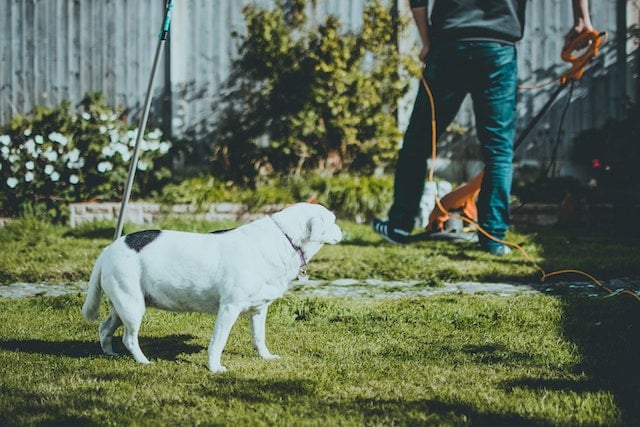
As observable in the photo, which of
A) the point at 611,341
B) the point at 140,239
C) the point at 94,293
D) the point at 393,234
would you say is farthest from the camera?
the point at 393,234

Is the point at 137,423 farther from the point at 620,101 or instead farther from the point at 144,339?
the point at 620,101

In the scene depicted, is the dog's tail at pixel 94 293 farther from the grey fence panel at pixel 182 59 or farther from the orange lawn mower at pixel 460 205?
the grey fence panel at pixel 182 59

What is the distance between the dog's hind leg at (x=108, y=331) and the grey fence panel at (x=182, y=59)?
603 cm

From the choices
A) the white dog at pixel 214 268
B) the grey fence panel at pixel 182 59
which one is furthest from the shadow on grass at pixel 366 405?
the grey fence panel at pixel 182 59

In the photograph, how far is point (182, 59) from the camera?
8.96 meters

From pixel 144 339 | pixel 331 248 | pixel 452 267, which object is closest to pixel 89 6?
pixel 331 248

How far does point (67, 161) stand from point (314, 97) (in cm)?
263

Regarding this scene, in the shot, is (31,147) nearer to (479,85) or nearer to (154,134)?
(154,134)

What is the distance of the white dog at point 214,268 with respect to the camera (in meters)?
2.89

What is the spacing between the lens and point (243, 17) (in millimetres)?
9000

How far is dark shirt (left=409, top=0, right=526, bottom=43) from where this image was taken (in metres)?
5.16

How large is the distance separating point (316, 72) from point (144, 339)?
5600 millimetres

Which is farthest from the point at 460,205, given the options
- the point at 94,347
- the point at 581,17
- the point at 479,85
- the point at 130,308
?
the point at 130,308

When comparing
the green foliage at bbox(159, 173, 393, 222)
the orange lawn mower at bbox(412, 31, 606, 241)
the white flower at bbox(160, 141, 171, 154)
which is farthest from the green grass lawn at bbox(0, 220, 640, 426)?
the white flower at bbox(160, 141, 171, 154)
